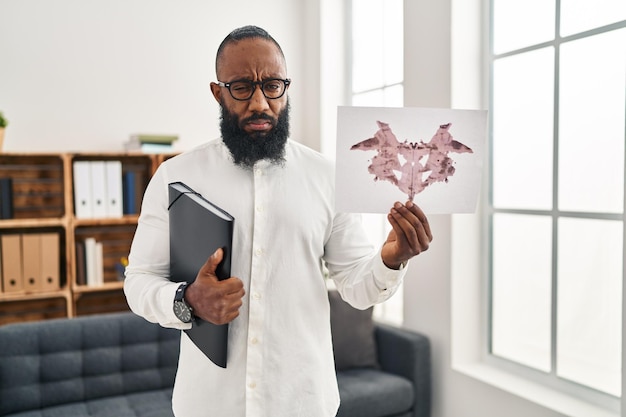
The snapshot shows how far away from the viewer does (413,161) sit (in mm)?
1350

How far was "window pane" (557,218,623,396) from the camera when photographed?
84.5 inches

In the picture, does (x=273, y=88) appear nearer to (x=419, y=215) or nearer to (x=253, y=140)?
(x=253, y=140)

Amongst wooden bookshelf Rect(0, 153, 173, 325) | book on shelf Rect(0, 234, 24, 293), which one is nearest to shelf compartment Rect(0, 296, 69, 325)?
wooden bookshelf Rect(0, 153, 173, 325)

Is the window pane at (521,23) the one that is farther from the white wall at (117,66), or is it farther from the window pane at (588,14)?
the white wall at (117,66)

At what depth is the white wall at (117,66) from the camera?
3393mm

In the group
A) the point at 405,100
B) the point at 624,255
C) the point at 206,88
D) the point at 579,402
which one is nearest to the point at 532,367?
the point at 579,402

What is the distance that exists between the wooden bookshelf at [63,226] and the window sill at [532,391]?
208 cm

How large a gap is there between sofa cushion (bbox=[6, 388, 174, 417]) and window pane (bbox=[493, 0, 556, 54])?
222cm

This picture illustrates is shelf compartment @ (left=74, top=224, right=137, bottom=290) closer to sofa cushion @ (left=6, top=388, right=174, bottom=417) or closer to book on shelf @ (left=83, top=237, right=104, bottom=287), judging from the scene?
book on shelf @ (left=83, top=237, right=104, bottom=287)

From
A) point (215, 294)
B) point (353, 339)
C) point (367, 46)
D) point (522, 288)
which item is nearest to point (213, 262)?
point (215, 294)

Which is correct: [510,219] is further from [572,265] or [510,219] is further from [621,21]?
[621,21]

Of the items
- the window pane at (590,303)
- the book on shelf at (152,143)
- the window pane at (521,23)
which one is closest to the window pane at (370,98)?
the window pane at (521,23)

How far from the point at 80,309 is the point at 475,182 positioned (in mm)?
2983

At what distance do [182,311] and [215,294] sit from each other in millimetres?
127
